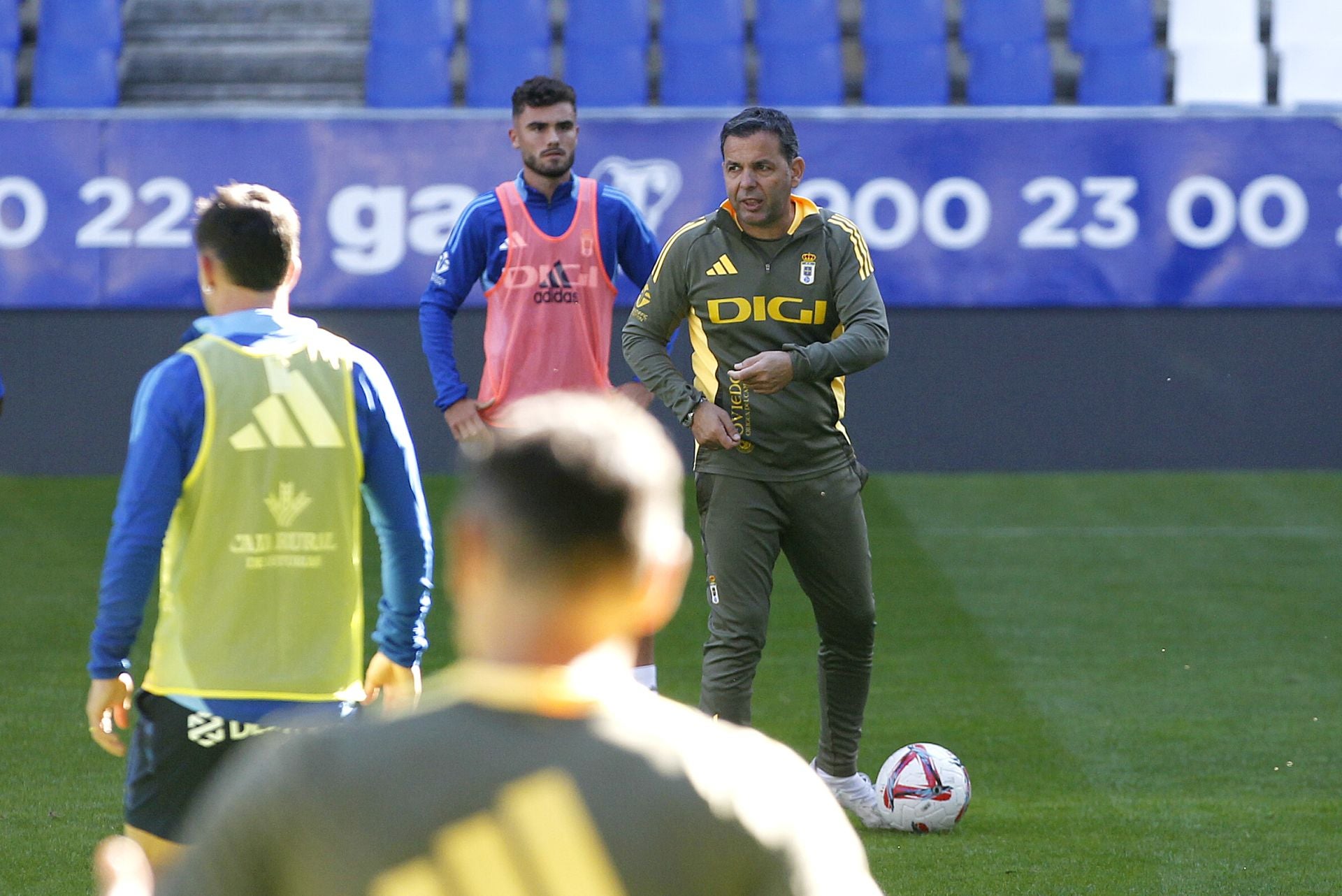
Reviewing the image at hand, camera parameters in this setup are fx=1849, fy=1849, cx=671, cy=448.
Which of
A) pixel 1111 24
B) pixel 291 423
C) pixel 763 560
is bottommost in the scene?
pixel 763 560

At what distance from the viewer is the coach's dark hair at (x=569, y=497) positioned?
4.99 feet

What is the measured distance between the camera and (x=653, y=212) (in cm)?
1275

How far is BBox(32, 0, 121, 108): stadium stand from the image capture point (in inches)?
570

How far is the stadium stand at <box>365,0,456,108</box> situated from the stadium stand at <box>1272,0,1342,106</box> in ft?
21.6

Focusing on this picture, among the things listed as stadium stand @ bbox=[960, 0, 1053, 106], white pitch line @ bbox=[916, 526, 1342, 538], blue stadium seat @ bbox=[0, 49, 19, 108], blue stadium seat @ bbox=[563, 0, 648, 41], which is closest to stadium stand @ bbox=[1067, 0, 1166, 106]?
stadium stand @ bbox=[960, 0, 1053, 106]

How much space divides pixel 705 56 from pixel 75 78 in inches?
195

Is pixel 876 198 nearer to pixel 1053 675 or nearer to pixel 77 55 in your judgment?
pixel 1053 675

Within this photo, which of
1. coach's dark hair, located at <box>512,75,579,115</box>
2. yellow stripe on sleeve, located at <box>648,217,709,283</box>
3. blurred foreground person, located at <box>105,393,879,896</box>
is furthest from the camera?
coach's dark hair, located at <box>512,75,579,115</box>

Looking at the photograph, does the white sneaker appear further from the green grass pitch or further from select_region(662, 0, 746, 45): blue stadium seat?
select_region(662, 0, 746, 45): blue stadium seat

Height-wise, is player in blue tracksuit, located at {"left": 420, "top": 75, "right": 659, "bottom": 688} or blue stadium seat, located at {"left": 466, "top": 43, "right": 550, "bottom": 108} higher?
blue stadium seat, located at {"left": 466, "top": 43, "right": 550, "bottom": 108}

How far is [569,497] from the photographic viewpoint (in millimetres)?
1521

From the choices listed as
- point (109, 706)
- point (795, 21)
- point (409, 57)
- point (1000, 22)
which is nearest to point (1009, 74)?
point (1000, 22)

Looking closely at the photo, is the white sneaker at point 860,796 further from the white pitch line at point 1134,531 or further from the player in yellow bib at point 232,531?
the white pitch line at point 1134,531

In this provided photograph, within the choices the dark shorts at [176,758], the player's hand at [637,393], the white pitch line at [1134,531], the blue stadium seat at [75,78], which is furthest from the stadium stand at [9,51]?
the dark shorts at [176,758]
